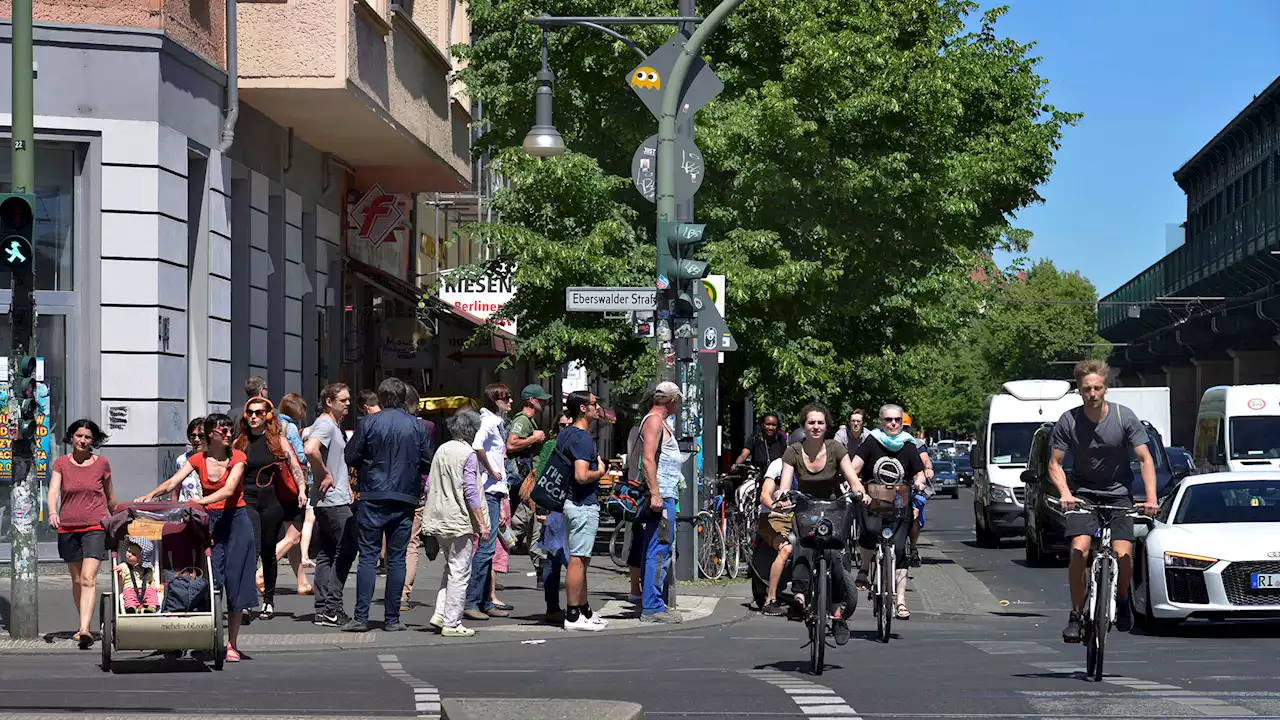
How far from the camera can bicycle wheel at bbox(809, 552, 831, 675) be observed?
11.8 metres

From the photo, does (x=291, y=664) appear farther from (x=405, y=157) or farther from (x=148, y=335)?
(x=405, y=157)

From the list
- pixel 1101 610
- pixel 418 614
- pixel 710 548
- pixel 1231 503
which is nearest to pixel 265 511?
pixel 418 614

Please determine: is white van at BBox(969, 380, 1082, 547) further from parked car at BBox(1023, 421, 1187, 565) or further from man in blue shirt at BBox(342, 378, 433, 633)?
man in blue shirt at BBox(342, 378, 433, 633)

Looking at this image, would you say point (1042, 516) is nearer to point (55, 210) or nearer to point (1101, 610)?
point (55, 210)

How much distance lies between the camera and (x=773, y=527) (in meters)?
16.5

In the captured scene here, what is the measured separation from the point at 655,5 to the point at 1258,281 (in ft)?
116

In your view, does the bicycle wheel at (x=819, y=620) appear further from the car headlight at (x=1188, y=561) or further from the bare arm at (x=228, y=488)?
the car headlight at (x=1188, y=561)

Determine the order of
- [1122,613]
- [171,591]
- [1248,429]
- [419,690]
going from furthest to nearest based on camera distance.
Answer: [1248,429], [171,591], [1122,613], [419,690]

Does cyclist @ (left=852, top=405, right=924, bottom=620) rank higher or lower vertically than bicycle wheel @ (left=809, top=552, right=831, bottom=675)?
higher

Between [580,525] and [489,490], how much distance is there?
5.02ft

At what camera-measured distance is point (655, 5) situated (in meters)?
27.2

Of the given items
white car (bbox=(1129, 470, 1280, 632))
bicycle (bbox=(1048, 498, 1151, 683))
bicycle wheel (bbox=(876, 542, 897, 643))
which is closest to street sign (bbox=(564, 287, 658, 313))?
bicycle wheel (bbox=(876, 542, 897, 643))

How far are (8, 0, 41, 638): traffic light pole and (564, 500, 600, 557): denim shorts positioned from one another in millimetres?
3648

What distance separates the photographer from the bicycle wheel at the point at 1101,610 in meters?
11.0
